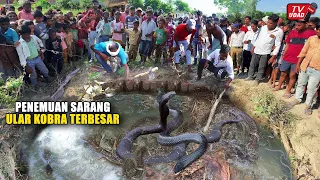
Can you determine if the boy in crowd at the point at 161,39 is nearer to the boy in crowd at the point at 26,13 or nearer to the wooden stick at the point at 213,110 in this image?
the wooden stick at the point at 213,110

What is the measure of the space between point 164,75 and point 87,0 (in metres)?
40.1

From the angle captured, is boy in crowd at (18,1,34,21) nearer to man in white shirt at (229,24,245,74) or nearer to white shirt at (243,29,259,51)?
man in white shirt at (229,24,245,74)

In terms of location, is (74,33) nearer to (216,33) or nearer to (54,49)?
(54,49)

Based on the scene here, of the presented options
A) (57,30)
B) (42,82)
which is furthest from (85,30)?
(42,82)

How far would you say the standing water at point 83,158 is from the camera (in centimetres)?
467

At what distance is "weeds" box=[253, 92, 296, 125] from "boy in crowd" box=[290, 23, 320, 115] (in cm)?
47

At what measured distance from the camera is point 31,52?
6469mm

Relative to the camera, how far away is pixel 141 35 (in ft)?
30.3

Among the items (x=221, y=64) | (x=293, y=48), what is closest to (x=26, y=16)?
(x=221, y=64)

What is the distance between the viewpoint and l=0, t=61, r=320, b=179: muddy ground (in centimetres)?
434

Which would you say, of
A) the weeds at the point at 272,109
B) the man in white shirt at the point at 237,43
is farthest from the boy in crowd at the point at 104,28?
the weeds at the point at 272,109

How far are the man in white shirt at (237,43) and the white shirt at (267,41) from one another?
98 centimetres

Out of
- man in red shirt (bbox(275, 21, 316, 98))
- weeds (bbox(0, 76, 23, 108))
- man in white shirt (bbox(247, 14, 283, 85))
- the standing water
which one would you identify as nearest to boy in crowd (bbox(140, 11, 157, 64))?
the standing water

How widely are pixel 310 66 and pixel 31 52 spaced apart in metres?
6.66
